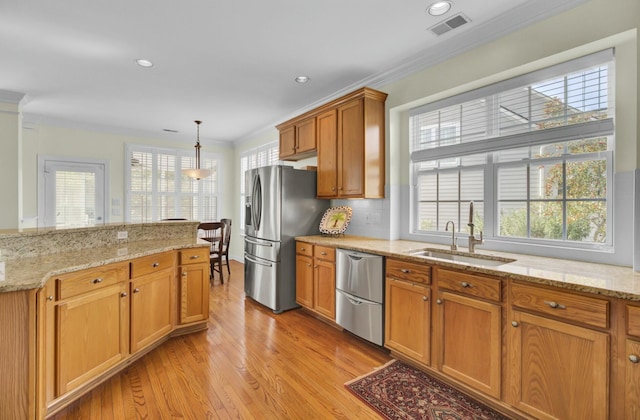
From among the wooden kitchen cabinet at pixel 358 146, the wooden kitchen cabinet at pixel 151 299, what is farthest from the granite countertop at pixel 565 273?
the wooden kitchen cabinet at pixel 151 299

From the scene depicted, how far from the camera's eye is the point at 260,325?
3289 millimetres

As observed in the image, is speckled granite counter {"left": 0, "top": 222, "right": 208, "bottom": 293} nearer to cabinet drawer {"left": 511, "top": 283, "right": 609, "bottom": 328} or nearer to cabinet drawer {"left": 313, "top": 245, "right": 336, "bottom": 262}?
cabinet drawer {"left": 313, "top": 245, "right": 336, "bottom": 262}

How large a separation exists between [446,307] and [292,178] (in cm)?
231

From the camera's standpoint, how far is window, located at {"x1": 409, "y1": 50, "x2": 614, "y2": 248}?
6.88 ft

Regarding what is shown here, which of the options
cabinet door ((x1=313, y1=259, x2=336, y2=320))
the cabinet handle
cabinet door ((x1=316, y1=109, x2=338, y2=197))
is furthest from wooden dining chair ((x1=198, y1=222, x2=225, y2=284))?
the cabinet handle

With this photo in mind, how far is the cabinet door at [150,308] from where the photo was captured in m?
2.40

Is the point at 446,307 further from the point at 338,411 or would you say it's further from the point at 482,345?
the point at 338,411

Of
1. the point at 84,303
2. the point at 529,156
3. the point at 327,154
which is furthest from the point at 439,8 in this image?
the point at 84,303

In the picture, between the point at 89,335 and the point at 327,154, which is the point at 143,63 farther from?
the point at 89,335

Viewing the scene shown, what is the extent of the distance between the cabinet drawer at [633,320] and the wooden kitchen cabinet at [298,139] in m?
3.23

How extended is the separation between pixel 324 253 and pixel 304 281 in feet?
1.83

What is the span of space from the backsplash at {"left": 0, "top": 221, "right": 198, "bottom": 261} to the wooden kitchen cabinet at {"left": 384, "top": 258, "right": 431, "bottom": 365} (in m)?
2.28

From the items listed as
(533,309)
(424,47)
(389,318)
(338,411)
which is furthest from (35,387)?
(424,47)

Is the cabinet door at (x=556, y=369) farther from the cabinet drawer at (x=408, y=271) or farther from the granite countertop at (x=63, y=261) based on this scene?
the granite countertop at (x=63, y=261)
